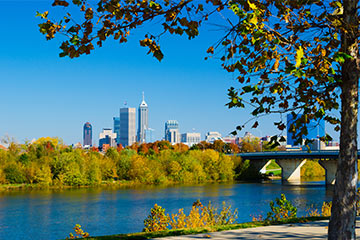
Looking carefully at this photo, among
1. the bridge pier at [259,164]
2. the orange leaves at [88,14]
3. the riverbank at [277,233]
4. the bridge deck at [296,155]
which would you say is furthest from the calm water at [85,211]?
the bridge pier at [259,164]

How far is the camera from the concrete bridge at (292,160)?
6850 cm

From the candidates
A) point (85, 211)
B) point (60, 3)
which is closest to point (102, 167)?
point (85, 211)

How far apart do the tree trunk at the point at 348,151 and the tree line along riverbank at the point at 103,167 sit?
2049 inches

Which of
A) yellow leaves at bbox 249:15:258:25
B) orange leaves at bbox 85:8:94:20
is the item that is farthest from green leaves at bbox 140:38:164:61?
yellow leaves at bbox 249:15:258:25

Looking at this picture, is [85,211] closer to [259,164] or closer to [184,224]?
[184,224]

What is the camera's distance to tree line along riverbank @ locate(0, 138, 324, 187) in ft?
189

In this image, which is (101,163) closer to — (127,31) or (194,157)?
(194,157)

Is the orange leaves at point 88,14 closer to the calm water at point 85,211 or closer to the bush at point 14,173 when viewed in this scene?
the calm water at point 85,211

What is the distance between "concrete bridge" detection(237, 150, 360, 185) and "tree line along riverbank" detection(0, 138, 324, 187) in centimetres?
575

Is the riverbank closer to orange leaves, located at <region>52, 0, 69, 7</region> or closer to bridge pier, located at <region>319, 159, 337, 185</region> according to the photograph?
orange leaves, located at <region>52, 0, 69, 7</region>

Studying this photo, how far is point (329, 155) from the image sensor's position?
66938mm

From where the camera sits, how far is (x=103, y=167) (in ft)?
207

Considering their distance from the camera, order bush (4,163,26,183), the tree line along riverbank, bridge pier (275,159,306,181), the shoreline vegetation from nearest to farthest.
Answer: the shoreline vegetation < bush (4,163,26,183) < the tree line along riverbank < bridge pier (275,159,306,181)

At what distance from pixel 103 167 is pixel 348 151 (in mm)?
56998
